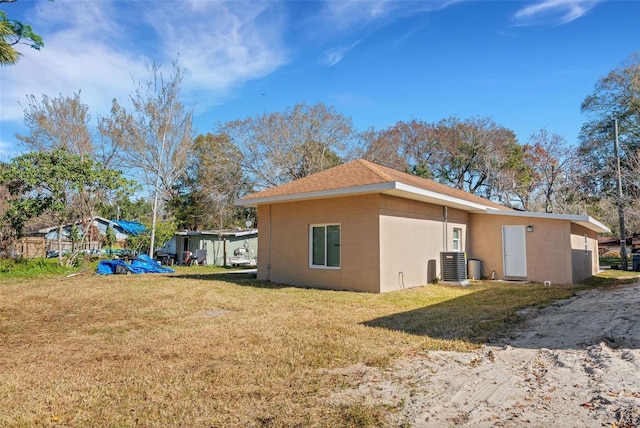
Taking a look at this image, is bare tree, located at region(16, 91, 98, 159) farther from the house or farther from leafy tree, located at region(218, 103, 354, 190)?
the house

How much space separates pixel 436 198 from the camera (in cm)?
1117

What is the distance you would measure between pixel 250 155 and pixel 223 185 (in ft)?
9.33

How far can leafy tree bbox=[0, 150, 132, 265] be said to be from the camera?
14961 millimetres

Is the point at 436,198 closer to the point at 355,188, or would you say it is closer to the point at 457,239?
the point at 355,188

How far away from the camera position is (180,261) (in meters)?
25.1

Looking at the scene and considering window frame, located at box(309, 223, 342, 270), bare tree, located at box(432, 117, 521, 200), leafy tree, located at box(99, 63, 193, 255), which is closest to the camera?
window frame, located at box(309, 223, 342, 270)

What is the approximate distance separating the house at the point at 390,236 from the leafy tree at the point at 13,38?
20.9ft

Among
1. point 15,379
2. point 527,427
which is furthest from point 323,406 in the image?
point 15,379

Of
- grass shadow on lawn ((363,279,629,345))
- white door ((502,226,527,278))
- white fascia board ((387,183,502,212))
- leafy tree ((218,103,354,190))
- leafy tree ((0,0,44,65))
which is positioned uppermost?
leafy tree ((218,103,354,190))

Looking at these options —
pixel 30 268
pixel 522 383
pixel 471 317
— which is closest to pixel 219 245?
pixel 30 268

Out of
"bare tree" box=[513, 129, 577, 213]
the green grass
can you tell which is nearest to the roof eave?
the green grass

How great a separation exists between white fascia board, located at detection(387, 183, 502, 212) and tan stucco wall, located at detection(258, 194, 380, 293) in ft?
2.50

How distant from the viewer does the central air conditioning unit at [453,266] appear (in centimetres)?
1169

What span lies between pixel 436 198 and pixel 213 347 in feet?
26.8
